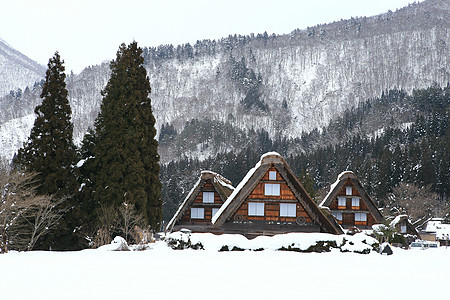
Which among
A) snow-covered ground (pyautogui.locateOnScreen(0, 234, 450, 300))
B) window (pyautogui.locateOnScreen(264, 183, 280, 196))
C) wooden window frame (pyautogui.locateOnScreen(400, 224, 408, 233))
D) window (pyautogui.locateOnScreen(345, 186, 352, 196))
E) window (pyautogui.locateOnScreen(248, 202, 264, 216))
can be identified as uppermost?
window (pyautogui.locateOnScreen(345, 186, 352, 196))

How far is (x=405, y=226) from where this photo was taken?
151 feet

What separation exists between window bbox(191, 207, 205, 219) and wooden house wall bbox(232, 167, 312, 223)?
30.9 ft

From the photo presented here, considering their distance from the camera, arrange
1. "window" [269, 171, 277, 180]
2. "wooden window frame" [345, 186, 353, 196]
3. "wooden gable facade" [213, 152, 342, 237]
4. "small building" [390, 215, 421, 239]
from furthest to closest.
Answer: "small building" [390, 215, 421, 239], "wooden window frame" [345, 186, 353, 196], "window" [269, 171, 277, 180], "wooden gable facade" [213, 152, 342, 237]

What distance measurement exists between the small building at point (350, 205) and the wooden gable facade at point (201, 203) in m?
14.9

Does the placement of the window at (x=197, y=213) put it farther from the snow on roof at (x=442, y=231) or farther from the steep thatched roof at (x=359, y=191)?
the snow on roof at (x=442, y=231)

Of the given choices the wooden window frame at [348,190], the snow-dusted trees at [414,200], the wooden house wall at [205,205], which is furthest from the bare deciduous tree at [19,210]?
the snow-dusted trees at [414,200]

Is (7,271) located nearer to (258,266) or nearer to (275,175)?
(258,266)

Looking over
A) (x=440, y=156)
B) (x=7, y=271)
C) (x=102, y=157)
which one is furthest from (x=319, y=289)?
(x=440, y=156)

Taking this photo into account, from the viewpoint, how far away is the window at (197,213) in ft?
107

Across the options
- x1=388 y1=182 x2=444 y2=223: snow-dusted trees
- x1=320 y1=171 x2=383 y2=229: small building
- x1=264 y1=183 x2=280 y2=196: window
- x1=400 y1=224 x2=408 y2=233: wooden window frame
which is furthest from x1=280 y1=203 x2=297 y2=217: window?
x1=388 y1=182 x2=444 y2=223: snow-dusted trees

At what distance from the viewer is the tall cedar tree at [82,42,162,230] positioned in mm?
25656

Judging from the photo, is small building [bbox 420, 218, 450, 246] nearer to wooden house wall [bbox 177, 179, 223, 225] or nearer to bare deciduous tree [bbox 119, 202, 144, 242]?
wooden house wall [bbox 177, 179, 223, 225]

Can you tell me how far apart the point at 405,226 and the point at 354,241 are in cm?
3285

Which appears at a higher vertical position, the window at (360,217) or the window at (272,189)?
the window at (272,189)
